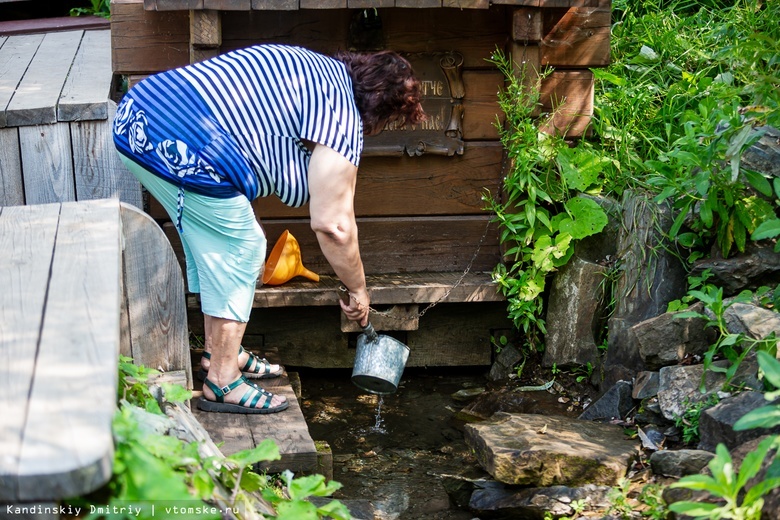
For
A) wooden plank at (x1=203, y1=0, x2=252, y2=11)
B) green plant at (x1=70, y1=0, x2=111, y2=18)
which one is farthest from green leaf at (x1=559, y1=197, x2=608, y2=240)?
green plant at (x1=70, y1=0, x2=111, y2=18)

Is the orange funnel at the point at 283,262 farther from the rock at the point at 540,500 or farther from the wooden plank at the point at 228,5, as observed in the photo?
the rock at the point at 540,500

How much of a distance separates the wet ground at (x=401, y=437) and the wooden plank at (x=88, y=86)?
6.31 feet

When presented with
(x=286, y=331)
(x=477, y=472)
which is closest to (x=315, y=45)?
(x=286, y=331)

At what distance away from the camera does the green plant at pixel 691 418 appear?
3391 millimetres

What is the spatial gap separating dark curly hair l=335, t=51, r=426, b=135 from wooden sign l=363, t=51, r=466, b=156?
3.30ft

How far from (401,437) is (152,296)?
1671 mm

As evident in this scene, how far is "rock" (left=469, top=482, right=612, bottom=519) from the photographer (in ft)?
10.8

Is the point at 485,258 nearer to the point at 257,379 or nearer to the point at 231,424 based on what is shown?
the point at 257,379

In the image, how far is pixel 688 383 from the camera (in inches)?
140

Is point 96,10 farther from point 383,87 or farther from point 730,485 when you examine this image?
point 730,485

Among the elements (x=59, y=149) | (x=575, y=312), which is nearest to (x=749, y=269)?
(x=575, y=312)

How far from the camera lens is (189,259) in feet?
12.6

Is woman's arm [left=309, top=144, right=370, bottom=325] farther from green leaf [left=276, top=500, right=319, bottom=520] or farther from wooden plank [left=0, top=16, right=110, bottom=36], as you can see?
wooden plank [left=0, top=16, right=110, bottom=36]

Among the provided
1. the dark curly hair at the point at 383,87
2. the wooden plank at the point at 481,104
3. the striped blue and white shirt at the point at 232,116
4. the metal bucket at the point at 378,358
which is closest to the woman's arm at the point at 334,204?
the striped blue and white shirt at the point at 232,116
